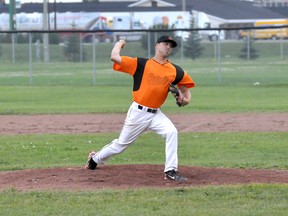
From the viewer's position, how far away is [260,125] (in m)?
19.2

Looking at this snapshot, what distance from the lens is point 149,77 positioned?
10.4 metres

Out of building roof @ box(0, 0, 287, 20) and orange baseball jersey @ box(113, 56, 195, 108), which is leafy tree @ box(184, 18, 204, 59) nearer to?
orange baseball jersey @ box(113, 56, 195, 108)

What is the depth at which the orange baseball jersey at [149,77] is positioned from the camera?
34.2ft

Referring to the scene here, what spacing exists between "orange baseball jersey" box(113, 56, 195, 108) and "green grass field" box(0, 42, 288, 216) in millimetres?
1227

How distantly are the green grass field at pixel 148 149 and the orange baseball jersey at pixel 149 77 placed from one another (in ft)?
4.03

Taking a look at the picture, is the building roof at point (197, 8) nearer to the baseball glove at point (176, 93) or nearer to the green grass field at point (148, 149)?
the green grass field at point (148, 149)

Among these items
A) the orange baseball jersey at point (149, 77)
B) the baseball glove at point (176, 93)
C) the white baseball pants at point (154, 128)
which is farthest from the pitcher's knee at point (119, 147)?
the baseball glove at point (176, 93)

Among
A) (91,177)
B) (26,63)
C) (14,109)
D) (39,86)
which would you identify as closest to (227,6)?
(26,63)

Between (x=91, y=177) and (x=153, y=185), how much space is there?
903 mm

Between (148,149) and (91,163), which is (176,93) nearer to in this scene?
(91,163)

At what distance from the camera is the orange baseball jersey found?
34.2ft

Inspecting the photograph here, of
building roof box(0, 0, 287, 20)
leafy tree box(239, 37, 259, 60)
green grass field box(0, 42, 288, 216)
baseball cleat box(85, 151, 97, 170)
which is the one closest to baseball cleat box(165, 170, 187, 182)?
green grass field box(0, 42, 288, 216)

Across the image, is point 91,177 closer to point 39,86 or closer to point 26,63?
point 39,86

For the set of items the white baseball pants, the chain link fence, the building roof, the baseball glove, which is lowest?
the chain link fence
